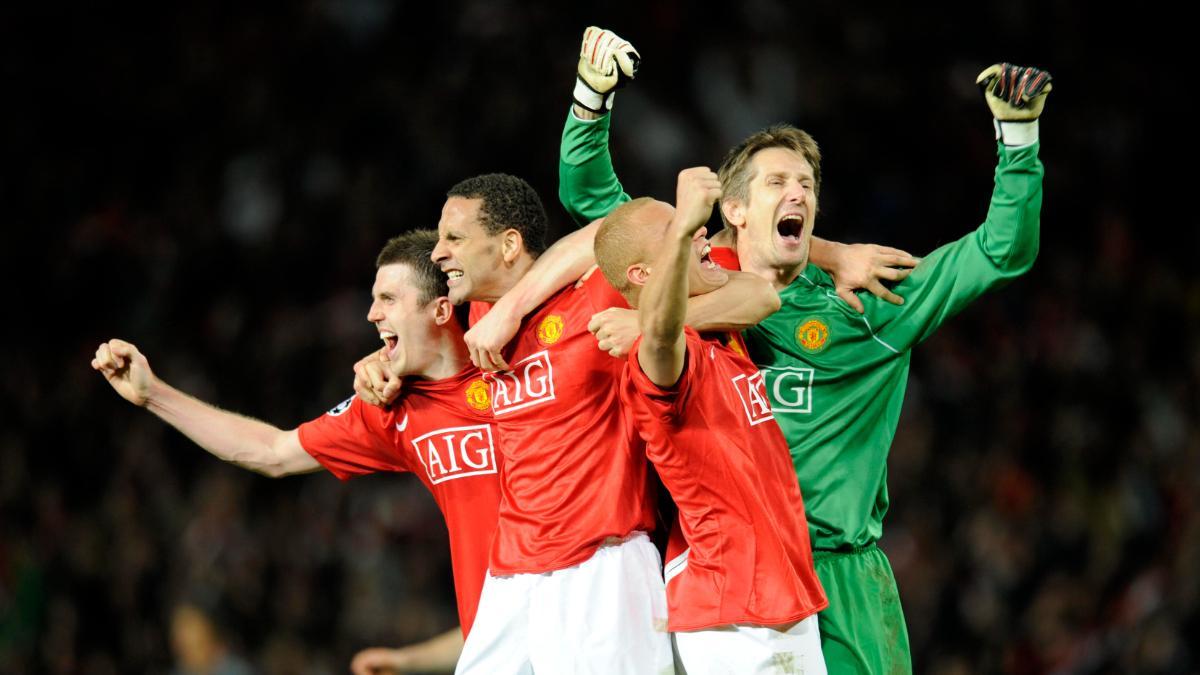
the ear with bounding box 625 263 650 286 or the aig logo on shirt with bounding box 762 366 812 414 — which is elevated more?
the ear with bounding box 625 263 650 286

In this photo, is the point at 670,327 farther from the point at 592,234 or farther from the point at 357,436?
the point at 357,436

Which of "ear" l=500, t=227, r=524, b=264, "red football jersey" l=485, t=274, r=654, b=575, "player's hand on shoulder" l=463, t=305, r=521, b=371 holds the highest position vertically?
"ear" l=500, t=227, r=524, b=264

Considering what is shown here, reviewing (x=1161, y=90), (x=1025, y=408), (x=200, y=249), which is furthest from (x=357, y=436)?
(x=1161, y=90)

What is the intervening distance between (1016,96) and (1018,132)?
0.12 m

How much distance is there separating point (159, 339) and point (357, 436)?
5.85 metres

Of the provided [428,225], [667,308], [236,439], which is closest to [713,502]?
[667,308]

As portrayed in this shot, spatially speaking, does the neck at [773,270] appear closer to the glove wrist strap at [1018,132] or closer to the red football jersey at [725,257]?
the red football jersey at [725,257]

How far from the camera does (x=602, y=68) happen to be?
443 cm

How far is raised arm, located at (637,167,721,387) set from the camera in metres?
3.43

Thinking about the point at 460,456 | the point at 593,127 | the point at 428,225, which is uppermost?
the point at 428,225

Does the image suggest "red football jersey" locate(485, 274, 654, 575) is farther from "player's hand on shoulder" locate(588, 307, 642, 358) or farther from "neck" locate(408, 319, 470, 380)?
"neck" locate(408, 319, 470, 380)

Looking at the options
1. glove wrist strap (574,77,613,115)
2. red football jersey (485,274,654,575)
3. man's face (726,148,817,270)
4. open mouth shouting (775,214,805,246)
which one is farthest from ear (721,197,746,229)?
red football jersey (485,274,654,575)

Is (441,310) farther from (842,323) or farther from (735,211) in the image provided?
(842,323)

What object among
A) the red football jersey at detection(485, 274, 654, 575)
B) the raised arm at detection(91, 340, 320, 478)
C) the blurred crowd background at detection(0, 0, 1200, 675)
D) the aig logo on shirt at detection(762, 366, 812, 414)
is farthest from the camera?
the blurred crowd background at detection(0, 0, 1200, 675)
